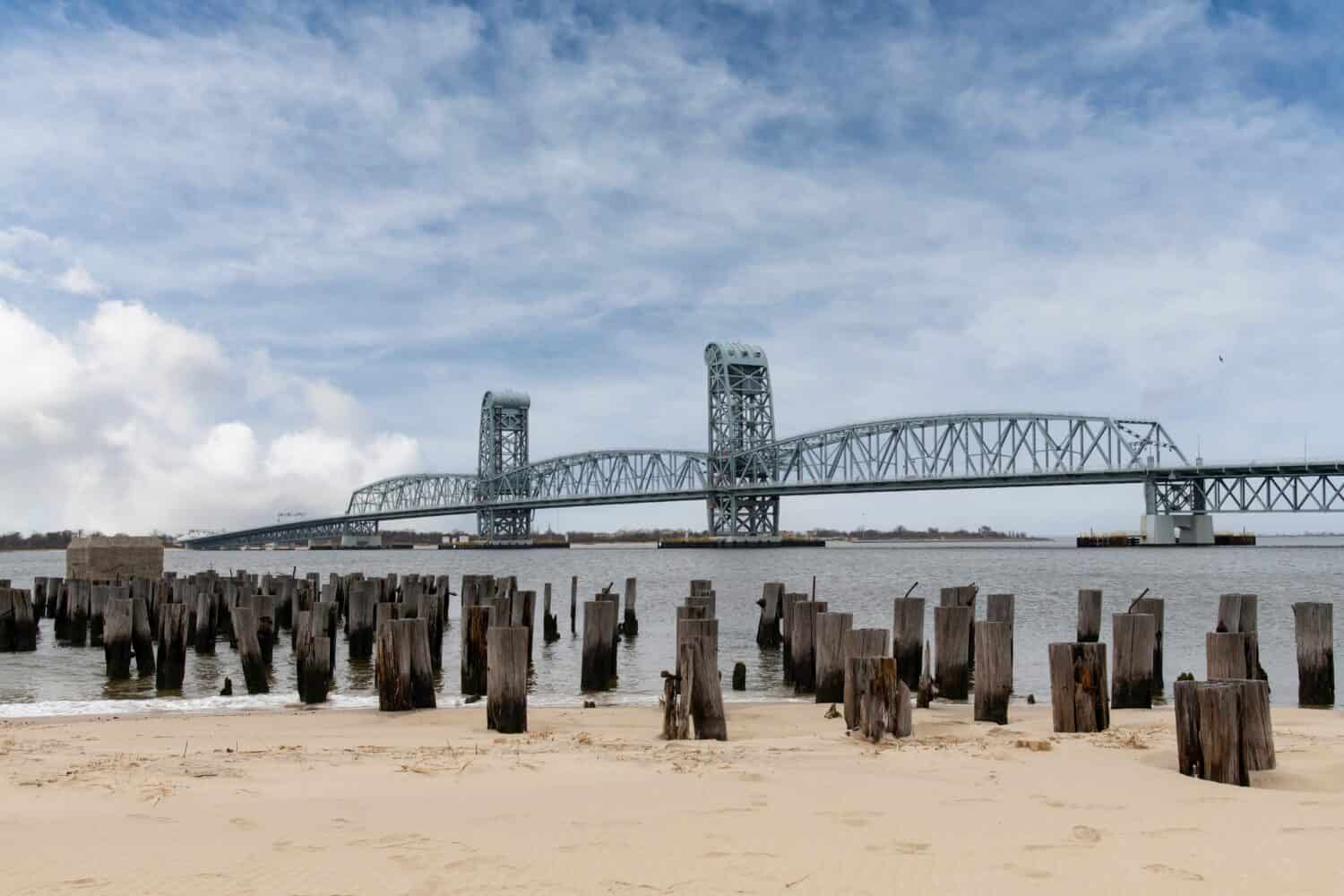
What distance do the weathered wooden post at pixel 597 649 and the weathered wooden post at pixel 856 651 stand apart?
4546 millimetres

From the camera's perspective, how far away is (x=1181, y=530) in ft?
351

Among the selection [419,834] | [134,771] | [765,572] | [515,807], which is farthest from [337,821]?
[765,572]

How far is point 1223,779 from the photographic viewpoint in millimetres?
7012

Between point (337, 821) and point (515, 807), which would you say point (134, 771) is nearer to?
point (337, 821)

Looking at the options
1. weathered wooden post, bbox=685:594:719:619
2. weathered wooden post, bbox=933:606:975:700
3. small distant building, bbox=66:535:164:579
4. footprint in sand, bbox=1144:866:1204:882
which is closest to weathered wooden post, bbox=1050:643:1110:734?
weathered wooden post, bbox=933:606:975:700

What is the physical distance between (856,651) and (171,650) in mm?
10161

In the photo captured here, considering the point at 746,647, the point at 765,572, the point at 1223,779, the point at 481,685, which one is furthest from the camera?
the point at 765,572

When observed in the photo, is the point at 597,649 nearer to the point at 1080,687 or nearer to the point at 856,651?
the point at 856,651

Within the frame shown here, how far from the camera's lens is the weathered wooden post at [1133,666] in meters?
11.9

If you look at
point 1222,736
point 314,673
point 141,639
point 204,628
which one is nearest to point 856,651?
point 1222,736

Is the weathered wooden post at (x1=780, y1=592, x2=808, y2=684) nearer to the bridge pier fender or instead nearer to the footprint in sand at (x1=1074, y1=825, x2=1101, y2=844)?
the footprint in sand at (x1=1074, y1=825, x2=1101, y2=844)

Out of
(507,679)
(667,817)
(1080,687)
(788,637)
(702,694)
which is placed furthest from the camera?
(788,637)

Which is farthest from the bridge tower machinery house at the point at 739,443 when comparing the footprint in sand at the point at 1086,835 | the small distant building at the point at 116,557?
the footprint in sand at the point at 1086,835

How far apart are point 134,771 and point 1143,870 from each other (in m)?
6.10
